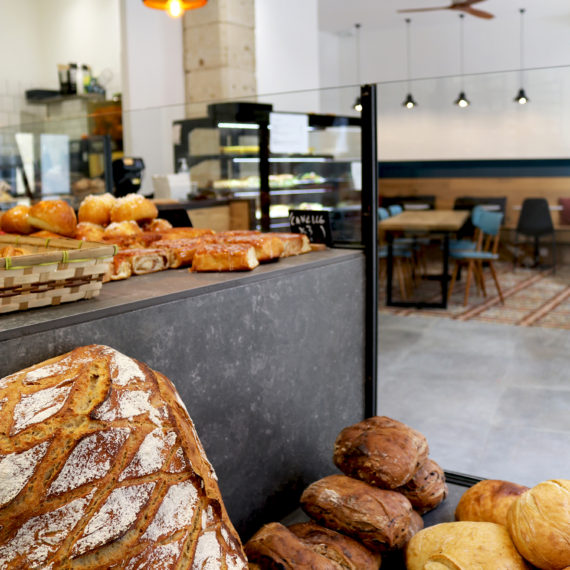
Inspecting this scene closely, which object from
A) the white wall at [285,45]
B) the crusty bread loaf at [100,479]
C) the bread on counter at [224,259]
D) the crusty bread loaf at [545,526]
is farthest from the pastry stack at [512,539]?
the white wall at [285,45]

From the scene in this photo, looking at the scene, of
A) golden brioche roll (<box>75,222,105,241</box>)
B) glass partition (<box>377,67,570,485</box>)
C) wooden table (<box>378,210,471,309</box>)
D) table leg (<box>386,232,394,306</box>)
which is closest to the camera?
golden brioche roll (<box>75,222,105,241</box>)

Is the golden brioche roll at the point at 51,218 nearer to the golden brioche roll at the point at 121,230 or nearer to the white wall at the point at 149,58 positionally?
the golden brioche roll at the point at 121,230

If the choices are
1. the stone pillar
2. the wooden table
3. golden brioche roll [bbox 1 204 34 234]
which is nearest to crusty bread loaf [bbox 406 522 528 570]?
golden brioche roll [bbox 1 204 34 234]

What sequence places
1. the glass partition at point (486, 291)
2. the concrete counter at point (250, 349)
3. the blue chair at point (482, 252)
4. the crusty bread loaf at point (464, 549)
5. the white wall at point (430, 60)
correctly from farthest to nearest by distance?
the white wall at point (430, 60)
the blue chair at point (482, 252)
the glass partition at point (486, 291)
the crusty bread loaf at point (464, 549)
the concrete counter at point (250, 349)

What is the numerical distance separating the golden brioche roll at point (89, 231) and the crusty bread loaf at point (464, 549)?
1.26m

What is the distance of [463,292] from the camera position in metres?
6.29

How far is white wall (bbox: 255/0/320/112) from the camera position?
7241 mm

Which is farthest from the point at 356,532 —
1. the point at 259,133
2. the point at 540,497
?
the point at 259,133

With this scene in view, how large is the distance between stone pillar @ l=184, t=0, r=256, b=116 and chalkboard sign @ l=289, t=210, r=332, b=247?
4.64 m

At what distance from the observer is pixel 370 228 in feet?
7.50

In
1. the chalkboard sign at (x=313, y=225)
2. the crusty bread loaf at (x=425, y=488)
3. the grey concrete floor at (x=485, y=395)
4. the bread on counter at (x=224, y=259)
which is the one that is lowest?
the grey concrete floor at (x=485, y=395)

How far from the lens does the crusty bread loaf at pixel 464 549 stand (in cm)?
151

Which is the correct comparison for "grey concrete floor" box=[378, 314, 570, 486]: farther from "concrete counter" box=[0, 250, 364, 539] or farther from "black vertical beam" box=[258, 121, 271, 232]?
"black vertical beam" box=[258, 121, 271, 232]

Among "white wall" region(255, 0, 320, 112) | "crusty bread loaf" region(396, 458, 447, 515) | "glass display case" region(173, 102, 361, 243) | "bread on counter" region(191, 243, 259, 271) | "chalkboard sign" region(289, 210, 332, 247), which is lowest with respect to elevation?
"crusty bread loaf" region(396, 458, 447, 515)
